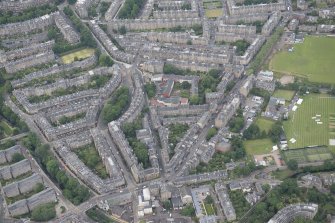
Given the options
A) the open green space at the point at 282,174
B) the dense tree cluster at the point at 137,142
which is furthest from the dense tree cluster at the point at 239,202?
the dense tree cluster at the point at 137,142

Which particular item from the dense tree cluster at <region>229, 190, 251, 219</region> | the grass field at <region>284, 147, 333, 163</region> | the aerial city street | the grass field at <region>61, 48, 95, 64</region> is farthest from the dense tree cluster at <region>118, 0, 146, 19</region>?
the dense tree cluster at <region>229, 190, 251, 219</region>

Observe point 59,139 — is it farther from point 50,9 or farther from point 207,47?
point 50,9

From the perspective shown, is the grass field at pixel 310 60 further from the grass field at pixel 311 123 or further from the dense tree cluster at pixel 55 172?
the dense tree cluster at pixel 55 172

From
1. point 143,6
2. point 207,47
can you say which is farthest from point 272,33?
point 143,6

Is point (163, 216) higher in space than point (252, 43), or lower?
lower

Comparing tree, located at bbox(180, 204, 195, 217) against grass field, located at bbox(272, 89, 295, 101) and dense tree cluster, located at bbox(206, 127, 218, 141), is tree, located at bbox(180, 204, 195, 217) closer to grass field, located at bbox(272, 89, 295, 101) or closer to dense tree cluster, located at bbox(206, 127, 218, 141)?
dense tree cluster, located at bbox(206, 127, 218, 141)

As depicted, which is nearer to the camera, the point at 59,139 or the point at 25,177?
the point at 25,177

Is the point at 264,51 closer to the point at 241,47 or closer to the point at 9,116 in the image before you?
the point at 241,47

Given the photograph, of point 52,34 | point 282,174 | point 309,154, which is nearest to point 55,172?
point 282,174
